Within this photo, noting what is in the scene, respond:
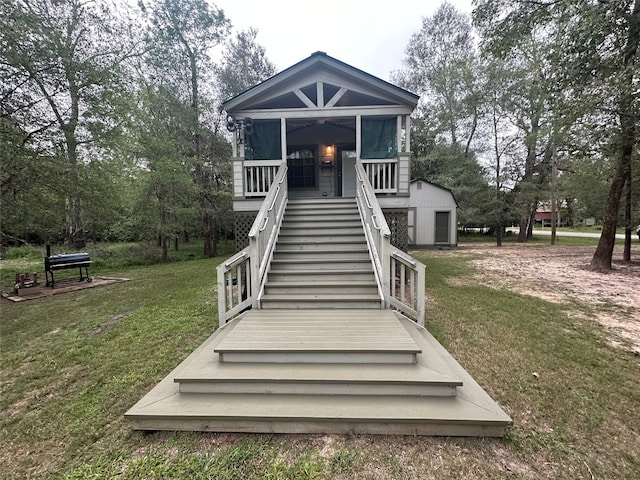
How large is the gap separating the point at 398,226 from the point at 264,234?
11.2 feet

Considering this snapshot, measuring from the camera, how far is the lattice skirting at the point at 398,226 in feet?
21.1

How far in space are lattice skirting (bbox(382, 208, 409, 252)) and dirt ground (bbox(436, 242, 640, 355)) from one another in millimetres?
2850

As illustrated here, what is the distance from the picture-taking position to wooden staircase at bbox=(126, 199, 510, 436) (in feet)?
7.28

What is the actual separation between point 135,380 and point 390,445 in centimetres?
279

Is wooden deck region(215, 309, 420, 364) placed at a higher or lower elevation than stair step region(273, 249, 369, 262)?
lower

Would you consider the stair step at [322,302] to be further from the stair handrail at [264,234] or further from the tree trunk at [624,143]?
the tree trunk at [624,143]

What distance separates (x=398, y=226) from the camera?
261 inches

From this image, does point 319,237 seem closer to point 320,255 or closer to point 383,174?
point 320,255

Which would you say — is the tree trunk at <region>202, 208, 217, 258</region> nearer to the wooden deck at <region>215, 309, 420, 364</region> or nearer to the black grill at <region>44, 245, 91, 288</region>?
the black grill at <region>44, 245, 91, 288</region>

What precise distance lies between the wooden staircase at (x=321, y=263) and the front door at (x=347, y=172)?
9.58ft

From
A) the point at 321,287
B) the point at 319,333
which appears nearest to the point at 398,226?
the point at 321,287

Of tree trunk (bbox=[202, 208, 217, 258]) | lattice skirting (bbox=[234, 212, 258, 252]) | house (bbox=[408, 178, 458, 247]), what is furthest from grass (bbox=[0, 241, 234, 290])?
house (bbox=[408, 178, 458, 247])

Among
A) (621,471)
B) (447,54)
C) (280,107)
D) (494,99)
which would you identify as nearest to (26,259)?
(280,107)

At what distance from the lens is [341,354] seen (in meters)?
2.81
